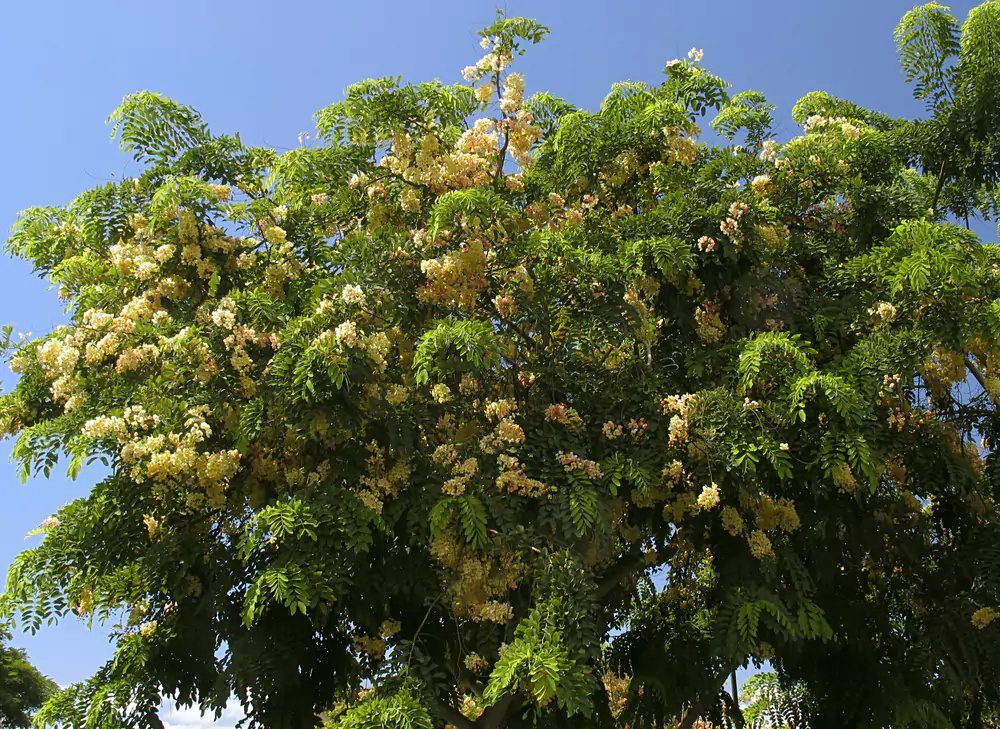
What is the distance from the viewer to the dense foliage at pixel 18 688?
58.3ft

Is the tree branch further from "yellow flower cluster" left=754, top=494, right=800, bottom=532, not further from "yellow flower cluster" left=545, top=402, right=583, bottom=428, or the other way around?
"yellow flower cluster" left=545, top=402, right=583, bottom=428

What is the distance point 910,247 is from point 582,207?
2397mm

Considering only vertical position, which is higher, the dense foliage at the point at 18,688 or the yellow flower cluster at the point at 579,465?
the dense foliage at the point at 18,688

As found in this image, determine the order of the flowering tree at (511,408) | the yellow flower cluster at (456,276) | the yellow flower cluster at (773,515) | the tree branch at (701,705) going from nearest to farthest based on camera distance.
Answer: the flowering tree at (511,408), the yellow flower cluster at (456,276), the yellow flower cluster at (773,515), the tree branch at (701,705)

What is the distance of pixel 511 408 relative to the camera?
7102 mm

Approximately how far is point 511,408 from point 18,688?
49.4 ft

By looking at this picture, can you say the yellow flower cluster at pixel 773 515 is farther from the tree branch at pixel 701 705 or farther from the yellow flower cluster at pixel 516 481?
the tree branch at pixel 701 705

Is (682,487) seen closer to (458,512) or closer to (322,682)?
(458,512)

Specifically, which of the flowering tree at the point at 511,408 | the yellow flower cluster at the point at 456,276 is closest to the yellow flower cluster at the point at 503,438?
the flowering tree at the point at 511,408

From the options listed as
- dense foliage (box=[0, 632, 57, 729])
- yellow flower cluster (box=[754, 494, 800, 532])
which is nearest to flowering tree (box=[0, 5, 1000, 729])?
yellow flower cluster (box=[754, 494, 800, 532])

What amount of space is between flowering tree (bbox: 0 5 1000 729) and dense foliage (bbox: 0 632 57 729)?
12297mm

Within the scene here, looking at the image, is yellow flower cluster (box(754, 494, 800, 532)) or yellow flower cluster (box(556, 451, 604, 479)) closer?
yellow flower cluster (box(556, 451, 604, 479))

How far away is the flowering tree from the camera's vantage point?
6359 millimetres

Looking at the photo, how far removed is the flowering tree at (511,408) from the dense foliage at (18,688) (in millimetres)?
12297
